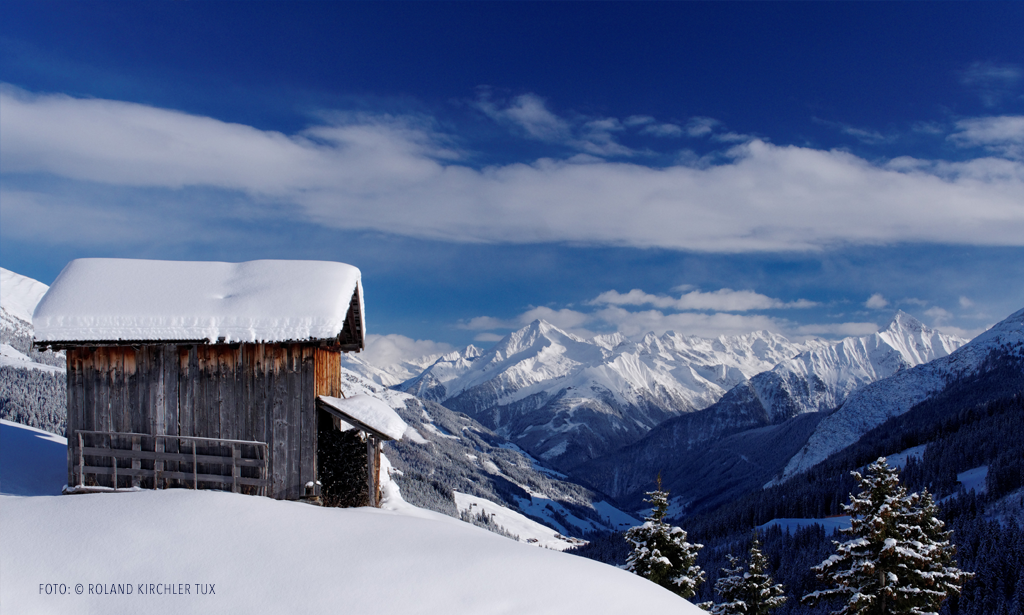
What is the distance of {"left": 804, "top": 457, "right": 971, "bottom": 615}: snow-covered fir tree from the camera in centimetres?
1891

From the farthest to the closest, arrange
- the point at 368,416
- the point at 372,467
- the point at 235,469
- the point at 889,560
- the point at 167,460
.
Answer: the point at 889,560 → the point at 372,467 → the point at 368,416 → the point at 167,460 → the point at 235,469

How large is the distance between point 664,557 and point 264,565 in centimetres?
1820

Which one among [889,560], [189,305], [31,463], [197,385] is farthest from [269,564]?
[889,560]

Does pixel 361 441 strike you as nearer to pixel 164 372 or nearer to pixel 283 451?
pixel 283 451

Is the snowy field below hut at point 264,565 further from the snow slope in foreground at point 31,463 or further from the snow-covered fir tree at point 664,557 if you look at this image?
the snow-covered fir tree at point 664,557

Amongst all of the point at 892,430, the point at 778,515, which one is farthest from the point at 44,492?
the point at 892,430

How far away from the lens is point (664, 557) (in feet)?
78.1

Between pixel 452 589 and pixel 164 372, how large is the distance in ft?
39.2

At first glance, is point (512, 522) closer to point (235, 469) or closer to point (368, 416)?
point (368, 416)

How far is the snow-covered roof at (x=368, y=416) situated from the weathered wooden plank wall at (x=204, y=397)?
84 centimetres

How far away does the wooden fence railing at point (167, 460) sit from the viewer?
16.4 metres

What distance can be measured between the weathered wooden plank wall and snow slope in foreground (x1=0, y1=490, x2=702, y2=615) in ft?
13.8

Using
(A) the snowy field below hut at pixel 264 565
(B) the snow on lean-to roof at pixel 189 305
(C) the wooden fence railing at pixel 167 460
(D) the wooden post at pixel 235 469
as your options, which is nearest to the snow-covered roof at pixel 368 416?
(B) the snow on lean-to roof at pixel 189 305

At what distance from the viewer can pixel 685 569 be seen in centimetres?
2444
